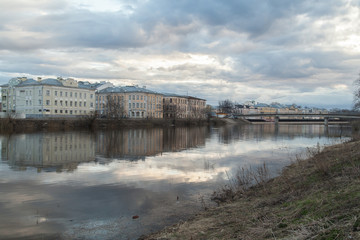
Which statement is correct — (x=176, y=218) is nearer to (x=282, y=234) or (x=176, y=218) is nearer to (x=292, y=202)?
(x=292, y=202)

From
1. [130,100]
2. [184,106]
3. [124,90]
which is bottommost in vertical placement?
[184,106]

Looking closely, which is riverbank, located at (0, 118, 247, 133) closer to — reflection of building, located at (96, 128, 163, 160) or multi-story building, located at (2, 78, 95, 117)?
multi-story building, located at (2, 78, 95, 117)

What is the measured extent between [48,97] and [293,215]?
326 feet

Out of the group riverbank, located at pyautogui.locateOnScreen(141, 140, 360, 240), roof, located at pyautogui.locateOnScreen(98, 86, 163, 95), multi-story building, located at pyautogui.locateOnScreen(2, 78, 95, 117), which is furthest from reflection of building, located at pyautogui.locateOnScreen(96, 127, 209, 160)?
roof, located at pyautogui.locateOnScreen(98, 86, 163, 95)

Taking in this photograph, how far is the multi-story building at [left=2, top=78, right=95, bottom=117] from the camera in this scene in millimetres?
96250

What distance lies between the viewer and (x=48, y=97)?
96.4 m

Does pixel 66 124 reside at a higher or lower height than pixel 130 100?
lower

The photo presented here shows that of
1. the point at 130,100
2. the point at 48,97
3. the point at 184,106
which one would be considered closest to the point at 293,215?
the point at 48,97

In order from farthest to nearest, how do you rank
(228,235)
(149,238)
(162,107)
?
(162,107) → (149,238) → (228,235)

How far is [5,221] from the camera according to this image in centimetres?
1163

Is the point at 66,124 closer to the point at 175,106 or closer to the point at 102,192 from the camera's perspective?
the point at 175,106

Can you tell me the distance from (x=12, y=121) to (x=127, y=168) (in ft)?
184

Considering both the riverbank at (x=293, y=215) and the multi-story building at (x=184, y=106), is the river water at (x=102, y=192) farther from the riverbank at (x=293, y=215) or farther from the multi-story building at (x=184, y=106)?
the multi-story building at (x=184, y=106)

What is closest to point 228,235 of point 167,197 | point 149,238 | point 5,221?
point 149,238
